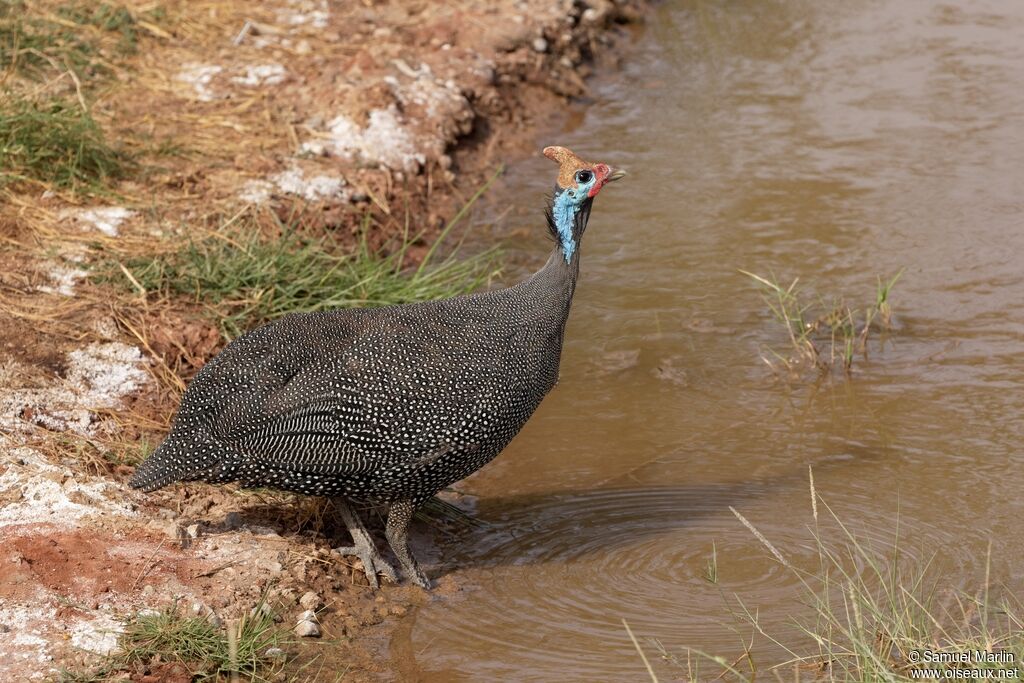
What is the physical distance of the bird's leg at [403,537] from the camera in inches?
174

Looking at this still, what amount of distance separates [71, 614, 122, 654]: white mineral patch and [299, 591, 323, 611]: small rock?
0.60 meters

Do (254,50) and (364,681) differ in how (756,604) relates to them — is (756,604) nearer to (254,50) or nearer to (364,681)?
(364,681)

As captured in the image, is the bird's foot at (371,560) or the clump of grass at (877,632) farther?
the bird's foot at (371,560)

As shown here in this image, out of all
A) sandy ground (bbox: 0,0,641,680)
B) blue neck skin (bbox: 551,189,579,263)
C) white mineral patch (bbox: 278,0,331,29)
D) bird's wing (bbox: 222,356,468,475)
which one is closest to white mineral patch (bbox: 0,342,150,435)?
sandy ground (bbox: 0,0,641,680)

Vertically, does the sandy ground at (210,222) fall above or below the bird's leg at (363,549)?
above

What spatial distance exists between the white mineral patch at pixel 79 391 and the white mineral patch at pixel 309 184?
167cm

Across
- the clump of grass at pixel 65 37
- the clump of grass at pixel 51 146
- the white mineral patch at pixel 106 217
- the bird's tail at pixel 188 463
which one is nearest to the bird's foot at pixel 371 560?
the bird's tail at pixel 188 463

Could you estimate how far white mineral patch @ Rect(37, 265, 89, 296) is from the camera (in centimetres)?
539

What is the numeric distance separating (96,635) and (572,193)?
218 cm

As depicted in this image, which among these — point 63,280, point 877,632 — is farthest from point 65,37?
point 877,632

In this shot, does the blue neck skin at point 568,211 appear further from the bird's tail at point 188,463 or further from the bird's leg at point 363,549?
the bird's tail at point 188,463

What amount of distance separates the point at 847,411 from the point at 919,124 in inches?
129

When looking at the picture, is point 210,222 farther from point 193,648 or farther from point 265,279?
point 193,648

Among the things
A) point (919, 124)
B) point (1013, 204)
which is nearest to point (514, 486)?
point (1013, 204)
